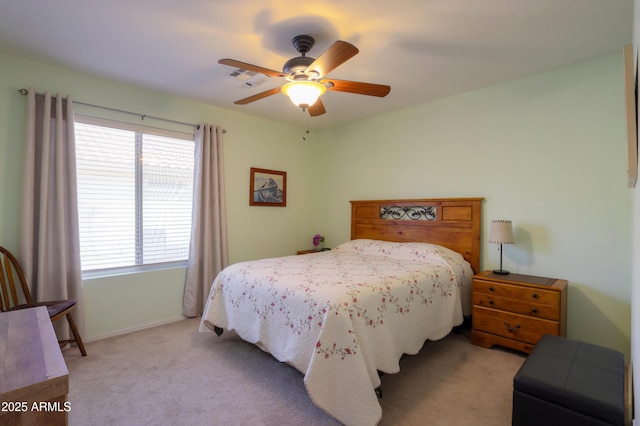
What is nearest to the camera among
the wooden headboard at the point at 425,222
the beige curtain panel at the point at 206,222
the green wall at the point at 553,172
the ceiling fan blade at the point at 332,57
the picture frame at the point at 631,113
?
the picture frame at the point at 631,113

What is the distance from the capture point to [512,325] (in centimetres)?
258

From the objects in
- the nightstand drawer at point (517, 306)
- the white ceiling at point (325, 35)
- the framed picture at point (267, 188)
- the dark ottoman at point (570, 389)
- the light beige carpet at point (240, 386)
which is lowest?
the light beige carpet at point (240, 386)

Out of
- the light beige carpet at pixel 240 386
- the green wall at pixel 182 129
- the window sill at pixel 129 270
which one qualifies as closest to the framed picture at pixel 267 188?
the green wall at pixel 182 129

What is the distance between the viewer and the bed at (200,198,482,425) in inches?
67.6

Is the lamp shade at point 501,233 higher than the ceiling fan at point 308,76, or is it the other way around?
the ceiling fan at point 308,76

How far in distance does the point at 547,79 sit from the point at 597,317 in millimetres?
2095

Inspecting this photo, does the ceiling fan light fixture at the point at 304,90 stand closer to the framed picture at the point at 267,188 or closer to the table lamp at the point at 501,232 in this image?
the table lamp at the point at 501,232

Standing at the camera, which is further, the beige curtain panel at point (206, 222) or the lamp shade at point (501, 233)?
the beige curtain panel at point (206, 222)

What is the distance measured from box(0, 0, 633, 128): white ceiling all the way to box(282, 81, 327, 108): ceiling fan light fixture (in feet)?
1.35

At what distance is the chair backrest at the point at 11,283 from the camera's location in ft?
7.73

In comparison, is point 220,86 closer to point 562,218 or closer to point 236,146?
point 236,146

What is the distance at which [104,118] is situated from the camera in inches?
119

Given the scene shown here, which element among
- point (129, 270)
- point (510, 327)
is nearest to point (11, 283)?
point (129, 270)

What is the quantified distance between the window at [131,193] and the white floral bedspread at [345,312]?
1152mm
